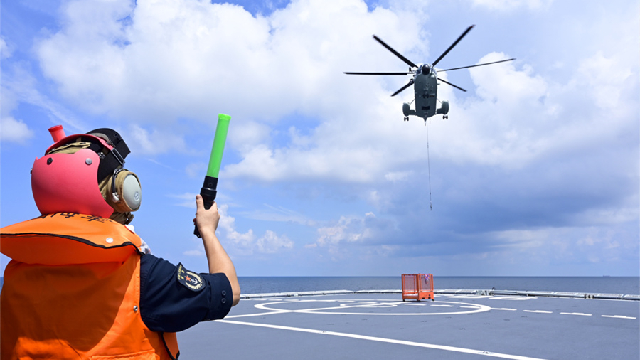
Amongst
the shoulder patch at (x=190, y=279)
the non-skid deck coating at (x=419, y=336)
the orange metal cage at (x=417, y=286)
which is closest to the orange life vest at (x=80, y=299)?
the shoulder patch at (x=190, y=279)

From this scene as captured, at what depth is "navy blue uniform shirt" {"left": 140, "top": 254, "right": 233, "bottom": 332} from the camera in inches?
83.2

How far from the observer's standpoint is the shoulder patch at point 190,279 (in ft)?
7.07

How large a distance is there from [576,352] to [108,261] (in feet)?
34.7

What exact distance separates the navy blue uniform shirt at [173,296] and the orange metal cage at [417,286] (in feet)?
74.8

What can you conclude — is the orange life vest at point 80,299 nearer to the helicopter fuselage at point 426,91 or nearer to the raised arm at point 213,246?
the raised arm at point 213,246

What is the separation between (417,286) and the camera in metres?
23.9

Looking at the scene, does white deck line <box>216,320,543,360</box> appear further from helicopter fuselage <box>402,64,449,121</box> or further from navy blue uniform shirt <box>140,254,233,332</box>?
helicopter fuselage <box>402,64,449,121</box>

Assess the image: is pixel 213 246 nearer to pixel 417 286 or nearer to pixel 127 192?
pixel 127 192

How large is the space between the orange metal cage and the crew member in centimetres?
2289

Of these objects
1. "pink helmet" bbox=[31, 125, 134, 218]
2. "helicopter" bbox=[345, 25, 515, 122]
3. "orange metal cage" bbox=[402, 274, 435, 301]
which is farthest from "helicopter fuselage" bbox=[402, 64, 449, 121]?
"pink helmet" bbox=[31, 125, 134, 218]

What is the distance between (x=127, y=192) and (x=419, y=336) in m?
10.5

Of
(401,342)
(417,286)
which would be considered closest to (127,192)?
(401,342)

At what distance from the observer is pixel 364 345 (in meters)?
10.0

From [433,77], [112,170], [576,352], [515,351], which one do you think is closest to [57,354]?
[112,170]
